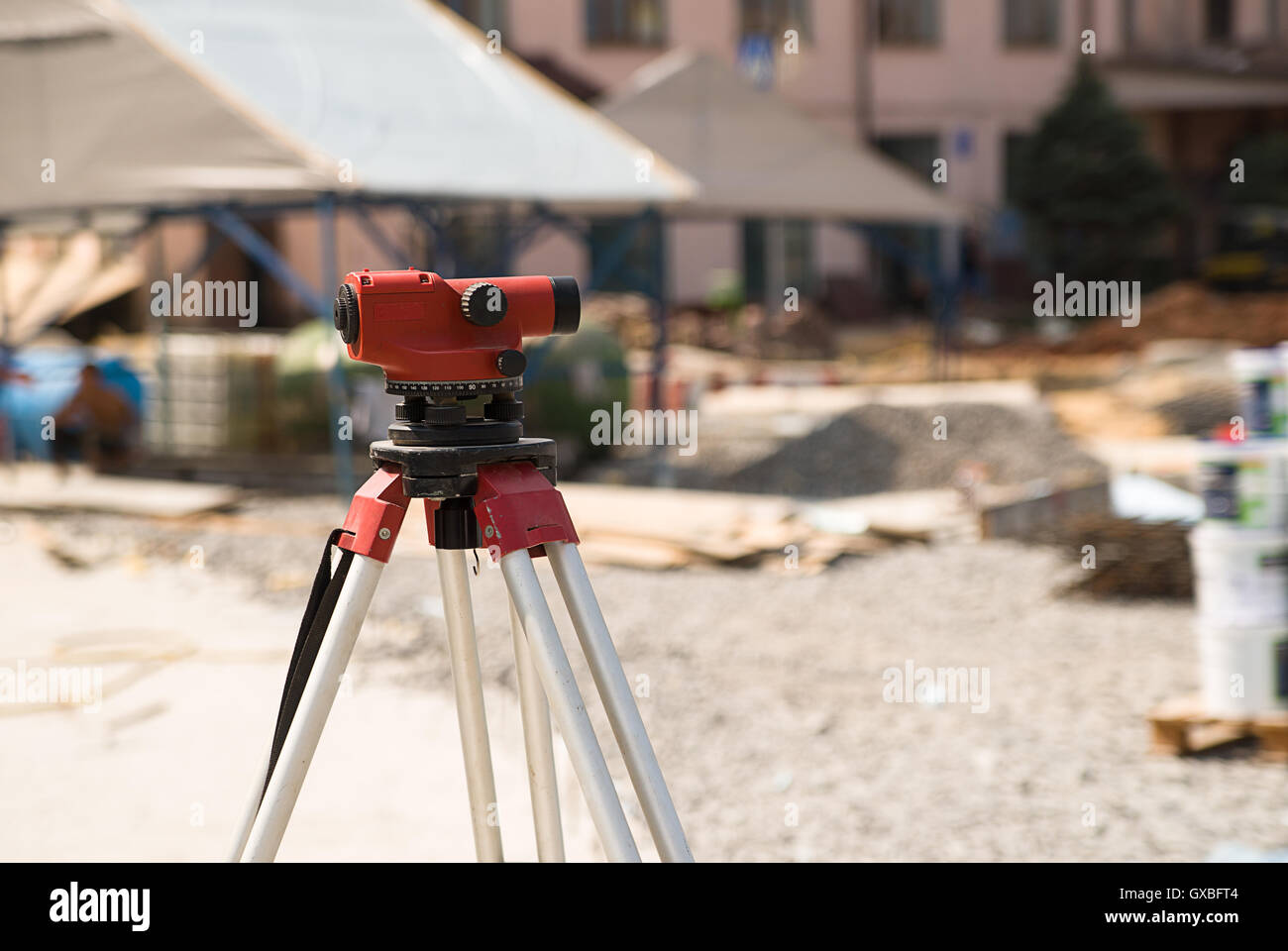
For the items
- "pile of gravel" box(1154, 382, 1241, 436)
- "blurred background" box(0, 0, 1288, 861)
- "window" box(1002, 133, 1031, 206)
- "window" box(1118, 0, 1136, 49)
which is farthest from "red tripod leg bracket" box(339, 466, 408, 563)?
"window" box(1118, 0, 1136, 49)

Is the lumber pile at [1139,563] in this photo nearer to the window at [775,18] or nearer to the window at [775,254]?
the window at [775,254]

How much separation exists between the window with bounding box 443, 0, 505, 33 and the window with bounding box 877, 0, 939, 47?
7658 mm

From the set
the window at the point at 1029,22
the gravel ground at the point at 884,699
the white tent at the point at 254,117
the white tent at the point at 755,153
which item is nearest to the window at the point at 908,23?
the window at the point at 1029,22

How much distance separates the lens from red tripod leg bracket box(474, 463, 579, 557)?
231cm

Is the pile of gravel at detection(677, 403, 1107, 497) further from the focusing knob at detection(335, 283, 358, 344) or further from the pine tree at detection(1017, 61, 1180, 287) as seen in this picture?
the pine tree at detection(1017, 61, 1180, 287)

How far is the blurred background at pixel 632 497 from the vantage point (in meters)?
5.22

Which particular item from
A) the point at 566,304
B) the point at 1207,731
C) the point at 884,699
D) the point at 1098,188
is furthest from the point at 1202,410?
the point at 566,304

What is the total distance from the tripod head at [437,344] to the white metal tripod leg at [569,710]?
0.24m

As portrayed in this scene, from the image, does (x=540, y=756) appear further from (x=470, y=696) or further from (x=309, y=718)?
(x=309, y=718)

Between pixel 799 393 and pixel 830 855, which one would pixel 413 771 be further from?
pixel 799 393

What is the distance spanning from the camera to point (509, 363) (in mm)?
2369

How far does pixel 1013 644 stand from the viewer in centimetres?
761
